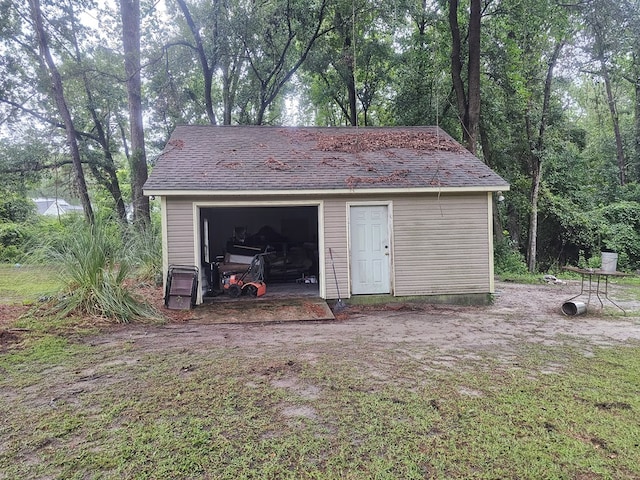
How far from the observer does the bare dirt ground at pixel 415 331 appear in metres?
4.57

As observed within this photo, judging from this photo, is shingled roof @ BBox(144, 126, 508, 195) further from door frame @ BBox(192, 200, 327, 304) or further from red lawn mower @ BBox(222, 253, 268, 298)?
red lawn mower @ BBox(222, 253, 268, 298)

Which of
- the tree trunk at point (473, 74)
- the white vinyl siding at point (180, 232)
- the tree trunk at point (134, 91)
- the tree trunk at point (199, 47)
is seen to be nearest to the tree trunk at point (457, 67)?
the tree trunk at point (473, 74)

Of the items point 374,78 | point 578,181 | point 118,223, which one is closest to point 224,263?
point 118,223

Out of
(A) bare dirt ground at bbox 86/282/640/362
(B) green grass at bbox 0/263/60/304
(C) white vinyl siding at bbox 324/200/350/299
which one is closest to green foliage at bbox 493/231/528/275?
(A) bare dirt ground at bbox 86/282/640/362

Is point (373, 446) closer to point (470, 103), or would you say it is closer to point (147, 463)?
point (147, 463)

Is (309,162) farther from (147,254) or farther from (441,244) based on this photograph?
(147,254)

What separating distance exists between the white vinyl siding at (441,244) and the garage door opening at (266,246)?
6.58ft

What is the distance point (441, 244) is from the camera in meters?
7.47

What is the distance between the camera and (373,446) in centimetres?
242

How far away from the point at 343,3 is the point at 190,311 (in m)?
11.5

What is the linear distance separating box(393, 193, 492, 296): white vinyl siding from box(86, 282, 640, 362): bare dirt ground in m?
0.46

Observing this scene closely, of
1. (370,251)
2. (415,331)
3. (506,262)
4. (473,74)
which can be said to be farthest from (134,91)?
(506,262)

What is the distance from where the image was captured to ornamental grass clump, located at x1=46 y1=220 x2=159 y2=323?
17.6ft

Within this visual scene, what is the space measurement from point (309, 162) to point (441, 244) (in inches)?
123
